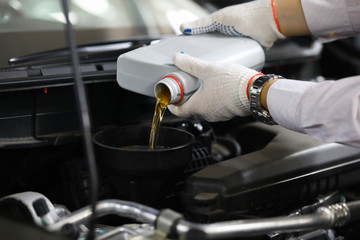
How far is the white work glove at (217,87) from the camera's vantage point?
103 centimetres

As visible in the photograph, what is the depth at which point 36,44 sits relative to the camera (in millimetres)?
1213

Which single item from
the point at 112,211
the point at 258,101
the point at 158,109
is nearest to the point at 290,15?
the point at 258,101

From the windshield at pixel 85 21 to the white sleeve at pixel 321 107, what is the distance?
0.60 metres

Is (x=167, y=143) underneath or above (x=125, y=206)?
above

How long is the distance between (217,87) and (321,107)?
25 cm

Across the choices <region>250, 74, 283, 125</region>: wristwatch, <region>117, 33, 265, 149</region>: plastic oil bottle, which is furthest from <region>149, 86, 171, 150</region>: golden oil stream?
<region>250, 74, 283, 125</region>: wristwatch

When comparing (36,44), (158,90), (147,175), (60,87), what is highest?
(36,44)

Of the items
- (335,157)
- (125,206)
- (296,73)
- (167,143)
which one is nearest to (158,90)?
(167,143)

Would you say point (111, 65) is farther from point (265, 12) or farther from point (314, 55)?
point (314, 55)

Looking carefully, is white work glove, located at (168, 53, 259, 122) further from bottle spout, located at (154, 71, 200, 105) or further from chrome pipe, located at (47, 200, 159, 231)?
chrome pipe, located at (47, 200, 159, 231)

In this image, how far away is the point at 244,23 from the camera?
125 centimetres

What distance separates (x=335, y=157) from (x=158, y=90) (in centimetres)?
50

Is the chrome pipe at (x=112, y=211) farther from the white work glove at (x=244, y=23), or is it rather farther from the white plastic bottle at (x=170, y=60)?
the white work glove at (x=244, y=23)

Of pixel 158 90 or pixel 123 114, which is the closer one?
pixel 158 90
